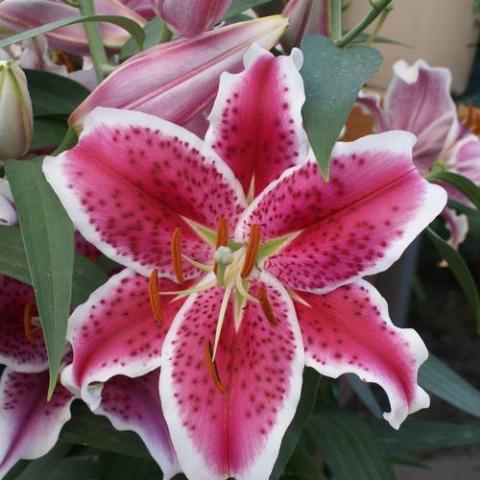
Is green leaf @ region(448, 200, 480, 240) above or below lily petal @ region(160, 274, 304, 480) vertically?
below

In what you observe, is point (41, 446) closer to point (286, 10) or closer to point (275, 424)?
point (275, 424)

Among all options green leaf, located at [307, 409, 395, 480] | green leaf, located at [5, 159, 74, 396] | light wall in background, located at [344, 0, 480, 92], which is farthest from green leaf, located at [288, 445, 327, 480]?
light wall in background, located at [344, 0, 480, 92]

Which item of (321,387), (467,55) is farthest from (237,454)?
(467,55)

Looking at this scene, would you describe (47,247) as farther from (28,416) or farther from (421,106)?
(421,106)

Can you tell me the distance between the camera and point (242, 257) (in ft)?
1.21

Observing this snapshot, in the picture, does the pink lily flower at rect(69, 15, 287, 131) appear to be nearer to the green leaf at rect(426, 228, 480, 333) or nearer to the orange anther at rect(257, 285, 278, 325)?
the orange anther at rect(257, 285, 278, 325)

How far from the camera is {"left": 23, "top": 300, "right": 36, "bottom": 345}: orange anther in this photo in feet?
1.29

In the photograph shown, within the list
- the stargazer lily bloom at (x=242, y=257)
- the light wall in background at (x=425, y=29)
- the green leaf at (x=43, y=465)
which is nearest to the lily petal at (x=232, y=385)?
the stargazer lily bloom at (x=242, y=257)

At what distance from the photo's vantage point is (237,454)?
332 millimetres

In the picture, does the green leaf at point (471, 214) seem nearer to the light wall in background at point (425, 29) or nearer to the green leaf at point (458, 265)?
the green leaf at point (458, 265)

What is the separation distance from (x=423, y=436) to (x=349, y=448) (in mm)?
141

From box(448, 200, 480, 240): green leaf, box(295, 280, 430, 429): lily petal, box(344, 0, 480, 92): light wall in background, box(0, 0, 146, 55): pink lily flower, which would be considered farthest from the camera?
box(344, 0, 480, 92): light wall in background

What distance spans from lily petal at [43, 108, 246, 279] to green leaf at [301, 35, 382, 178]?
0.15ft

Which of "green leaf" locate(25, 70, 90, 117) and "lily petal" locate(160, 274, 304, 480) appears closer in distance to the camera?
"lily petal" locate(160, 274, 304, 480)
